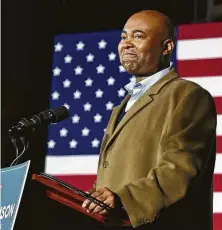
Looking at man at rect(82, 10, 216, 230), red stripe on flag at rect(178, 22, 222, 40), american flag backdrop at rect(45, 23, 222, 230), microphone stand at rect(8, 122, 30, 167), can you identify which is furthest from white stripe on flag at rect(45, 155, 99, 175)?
microphone stand at rect(8, 122, 30, 167)

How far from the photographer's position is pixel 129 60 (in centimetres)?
160

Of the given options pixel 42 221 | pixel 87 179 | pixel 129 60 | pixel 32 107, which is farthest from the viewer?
pixel 32 107

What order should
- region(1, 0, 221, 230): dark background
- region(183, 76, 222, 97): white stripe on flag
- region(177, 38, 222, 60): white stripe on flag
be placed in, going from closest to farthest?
region(183, 76, 222, 97): white stripe on flag → region(177, 38, 222, 60): white stripe on flag → region(1, 0, 221, 230): dark background

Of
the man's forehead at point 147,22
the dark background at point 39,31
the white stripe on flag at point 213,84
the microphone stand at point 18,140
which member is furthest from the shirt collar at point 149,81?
the dark background at point 39,31

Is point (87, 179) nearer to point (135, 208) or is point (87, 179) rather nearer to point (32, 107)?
point (32, 107)

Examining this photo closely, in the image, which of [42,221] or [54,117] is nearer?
[42,221]

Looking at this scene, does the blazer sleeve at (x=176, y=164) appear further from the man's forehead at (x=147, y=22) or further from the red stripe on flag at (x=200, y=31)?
the red stripe on flag at (x=200, y=31)

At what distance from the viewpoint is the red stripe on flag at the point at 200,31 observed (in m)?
3.23

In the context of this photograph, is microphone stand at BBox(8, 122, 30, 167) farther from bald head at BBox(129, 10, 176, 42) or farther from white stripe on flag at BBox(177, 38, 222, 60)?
white stripe on flag at BBox(177, 38, 222, 60)

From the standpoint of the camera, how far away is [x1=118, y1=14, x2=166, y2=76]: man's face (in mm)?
1587

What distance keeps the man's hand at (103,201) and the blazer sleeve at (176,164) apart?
0.06ft

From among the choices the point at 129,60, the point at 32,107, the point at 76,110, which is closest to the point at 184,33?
the point at 76,110

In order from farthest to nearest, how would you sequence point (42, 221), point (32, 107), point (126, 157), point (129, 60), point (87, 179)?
point (32, 107), point (87, 179), point (129, 60), point (126, 157), point (42, 221)

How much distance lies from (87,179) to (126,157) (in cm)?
172
